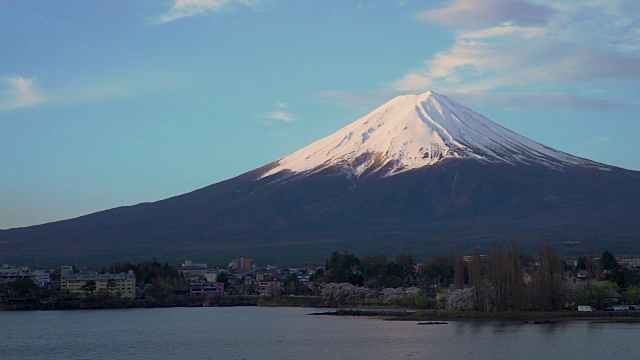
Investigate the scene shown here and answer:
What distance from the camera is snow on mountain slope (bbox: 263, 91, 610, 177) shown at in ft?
501

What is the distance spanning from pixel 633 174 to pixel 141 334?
10717 cm

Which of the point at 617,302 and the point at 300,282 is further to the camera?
the point at 300,282

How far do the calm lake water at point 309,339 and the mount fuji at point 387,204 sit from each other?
59.6 meters

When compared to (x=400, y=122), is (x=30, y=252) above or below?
below

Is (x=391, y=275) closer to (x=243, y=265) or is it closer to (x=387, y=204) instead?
(x=243, y=265)

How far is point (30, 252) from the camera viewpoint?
131625mm

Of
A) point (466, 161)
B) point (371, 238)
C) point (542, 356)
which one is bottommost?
point (542, 356)

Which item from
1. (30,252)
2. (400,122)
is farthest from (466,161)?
(30,252)

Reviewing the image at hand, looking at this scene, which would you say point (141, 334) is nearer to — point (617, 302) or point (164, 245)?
point (617, 302)

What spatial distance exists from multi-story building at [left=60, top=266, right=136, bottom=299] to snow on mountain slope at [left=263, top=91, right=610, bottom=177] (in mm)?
73843

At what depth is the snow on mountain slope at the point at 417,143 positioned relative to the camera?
152750mm

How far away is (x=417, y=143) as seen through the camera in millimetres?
155875

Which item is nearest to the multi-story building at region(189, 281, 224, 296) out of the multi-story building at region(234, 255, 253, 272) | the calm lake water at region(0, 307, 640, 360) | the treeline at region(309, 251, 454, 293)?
the treeline at region(309, 251, 454, 293)

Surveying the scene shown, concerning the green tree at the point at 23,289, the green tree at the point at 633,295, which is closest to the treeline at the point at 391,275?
the green tree at the point at 633,295
